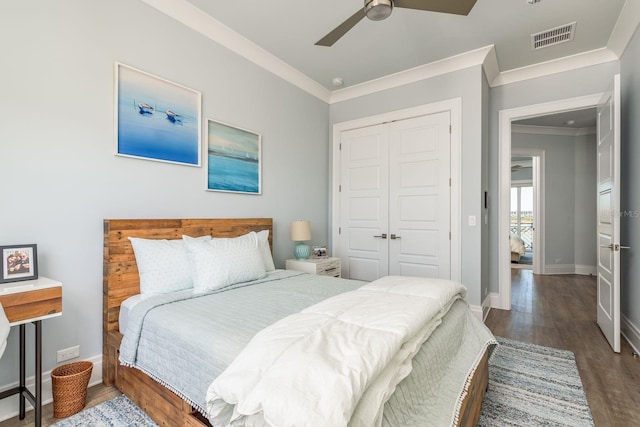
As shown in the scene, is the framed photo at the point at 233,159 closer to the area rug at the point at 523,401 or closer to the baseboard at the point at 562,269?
the area rug at the point at 523,401

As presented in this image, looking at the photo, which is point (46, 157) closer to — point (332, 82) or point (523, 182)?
point (332, 82)

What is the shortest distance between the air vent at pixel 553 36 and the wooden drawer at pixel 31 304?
14.0 feet

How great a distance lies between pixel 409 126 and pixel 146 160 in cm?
289

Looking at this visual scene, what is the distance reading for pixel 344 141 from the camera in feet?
14.2

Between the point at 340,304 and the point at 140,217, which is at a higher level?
the point at 140,217

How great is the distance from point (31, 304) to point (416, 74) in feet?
13.0

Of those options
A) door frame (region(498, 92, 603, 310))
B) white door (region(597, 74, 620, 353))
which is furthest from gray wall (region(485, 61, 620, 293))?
white door (region(597, 74, 620, 353))

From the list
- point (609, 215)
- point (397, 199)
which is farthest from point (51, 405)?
point (609, 215)

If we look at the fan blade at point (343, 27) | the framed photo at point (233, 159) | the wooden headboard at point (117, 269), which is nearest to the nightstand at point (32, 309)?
the wooden headboard at point (117, 269)

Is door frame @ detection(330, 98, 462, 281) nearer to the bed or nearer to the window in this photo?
the bed

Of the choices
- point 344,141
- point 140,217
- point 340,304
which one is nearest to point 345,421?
point 340,304

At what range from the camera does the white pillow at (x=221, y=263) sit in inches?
84.0

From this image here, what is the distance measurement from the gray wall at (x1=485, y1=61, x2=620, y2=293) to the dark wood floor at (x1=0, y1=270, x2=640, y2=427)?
2.07 feet

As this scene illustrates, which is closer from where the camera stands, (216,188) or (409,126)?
(216,188)
